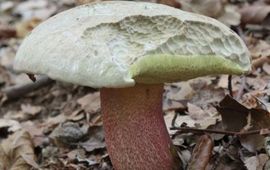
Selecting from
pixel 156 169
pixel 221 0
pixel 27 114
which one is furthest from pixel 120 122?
pixel 221 0

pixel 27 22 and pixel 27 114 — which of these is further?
pixel 27 22

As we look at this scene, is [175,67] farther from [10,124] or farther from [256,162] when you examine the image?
[10,124]

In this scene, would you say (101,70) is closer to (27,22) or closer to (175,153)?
(175,153)

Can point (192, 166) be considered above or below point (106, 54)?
below

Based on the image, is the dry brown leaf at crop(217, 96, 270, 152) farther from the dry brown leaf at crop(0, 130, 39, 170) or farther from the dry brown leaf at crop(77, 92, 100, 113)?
the dry brown leaf at crop(77, 92, 100, 113)

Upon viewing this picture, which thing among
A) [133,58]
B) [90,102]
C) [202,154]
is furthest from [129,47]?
[90,102]

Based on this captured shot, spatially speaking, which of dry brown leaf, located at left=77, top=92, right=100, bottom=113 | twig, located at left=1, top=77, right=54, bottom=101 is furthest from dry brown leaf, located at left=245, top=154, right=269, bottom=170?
twig, located at left=1, top=77, right=54, bottom=101

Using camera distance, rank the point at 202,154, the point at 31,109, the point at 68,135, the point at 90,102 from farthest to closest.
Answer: the point at 31,109
the point at 90,102
the point at 68,135
the point at 202,154
